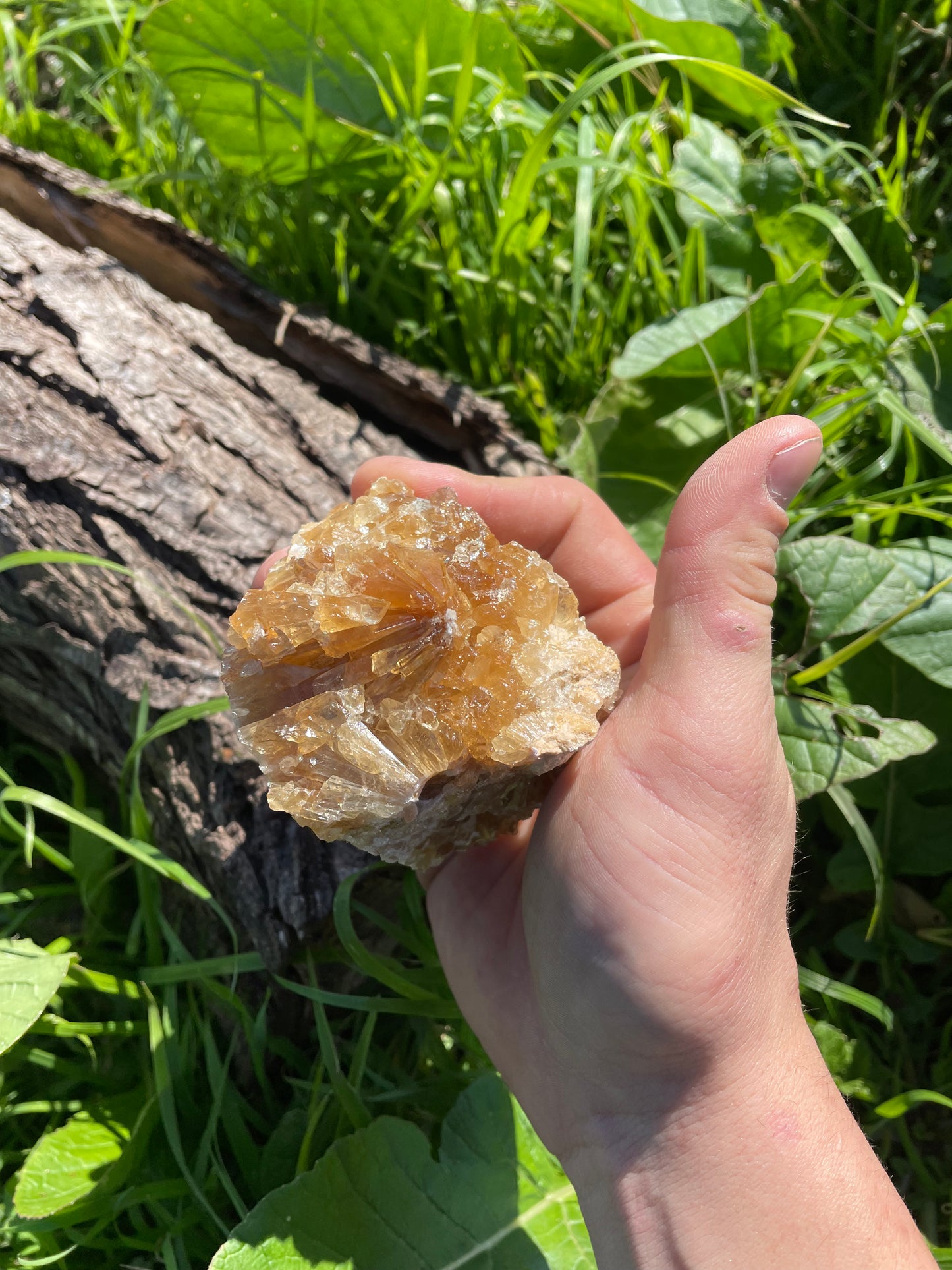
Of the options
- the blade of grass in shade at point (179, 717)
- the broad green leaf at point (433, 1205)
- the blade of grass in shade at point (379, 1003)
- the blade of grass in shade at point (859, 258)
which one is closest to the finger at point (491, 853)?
the blade of grass in shade at point (379, 1003)

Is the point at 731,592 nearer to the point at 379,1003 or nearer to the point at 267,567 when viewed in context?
the point at 267,567

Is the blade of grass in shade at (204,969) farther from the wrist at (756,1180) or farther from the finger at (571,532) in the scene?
the finger at (571,532)

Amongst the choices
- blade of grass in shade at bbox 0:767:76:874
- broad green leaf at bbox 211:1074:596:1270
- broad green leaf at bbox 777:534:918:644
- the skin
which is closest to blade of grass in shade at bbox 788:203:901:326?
broad green leaf at bbox 777:534:918:644

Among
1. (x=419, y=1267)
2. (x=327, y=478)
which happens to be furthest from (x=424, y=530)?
(x=419, y=1267)

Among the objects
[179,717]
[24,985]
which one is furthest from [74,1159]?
[179,717]

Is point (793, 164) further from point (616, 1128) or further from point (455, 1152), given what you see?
point (455, 1152)

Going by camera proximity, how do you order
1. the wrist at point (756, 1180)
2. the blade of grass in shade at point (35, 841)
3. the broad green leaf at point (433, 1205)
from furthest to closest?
the blade of grass in shade at point (35, 841), the broad green leaf at point (433, 1205), the wrist at point (756, 1180)
